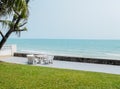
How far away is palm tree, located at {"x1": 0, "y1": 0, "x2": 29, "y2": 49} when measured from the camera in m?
10.7

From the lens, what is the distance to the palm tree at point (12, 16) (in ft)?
35.2

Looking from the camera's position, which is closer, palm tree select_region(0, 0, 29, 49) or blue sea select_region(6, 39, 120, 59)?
palm tree select_region(0, 0, 29, 49)

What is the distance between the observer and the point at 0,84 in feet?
23.8

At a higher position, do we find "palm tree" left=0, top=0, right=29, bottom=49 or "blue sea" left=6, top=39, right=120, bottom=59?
"palm tree" left=0, top=0, right=29, bottom=49

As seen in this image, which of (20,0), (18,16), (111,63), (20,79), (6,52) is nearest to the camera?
(20,79)

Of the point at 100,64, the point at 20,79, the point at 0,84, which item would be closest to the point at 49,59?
the point at 100,64

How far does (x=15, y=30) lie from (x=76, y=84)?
6.31 metres

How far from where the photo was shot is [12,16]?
41.3ft

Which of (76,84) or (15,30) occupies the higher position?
(15,30)

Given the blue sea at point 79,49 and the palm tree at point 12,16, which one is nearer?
the palm tree at point 12,16

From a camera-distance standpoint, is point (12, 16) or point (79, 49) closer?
point (12, 16)

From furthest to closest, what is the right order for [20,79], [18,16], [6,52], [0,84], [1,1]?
[6,52], [18,16], [1,1], [20,79], [0,84]

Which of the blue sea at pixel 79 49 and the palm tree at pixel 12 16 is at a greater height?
the palm tree at pixel 12 16

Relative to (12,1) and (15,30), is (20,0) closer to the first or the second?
(12,1)
